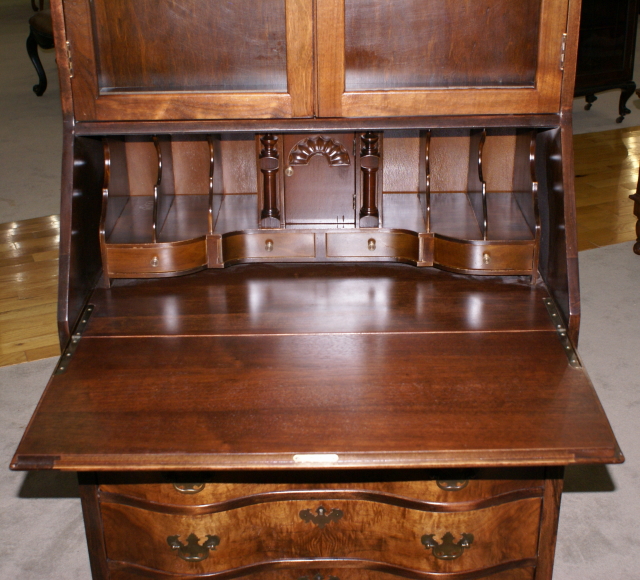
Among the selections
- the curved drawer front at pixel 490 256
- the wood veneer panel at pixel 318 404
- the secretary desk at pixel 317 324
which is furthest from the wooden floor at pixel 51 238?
the curved drawer front at pixel 490 256

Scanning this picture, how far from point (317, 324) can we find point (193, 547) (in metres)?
0.54

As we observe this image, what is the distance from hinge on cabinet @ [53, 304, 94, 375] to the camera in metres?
1.60

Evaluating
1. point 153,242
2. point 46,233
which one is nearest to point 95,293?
point 153,242

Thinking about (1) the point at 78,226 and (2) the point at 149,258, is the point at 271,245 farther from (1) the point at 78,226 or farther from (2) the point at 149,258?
(1) the point at 78,226

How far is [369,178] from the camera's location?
6.41 feet

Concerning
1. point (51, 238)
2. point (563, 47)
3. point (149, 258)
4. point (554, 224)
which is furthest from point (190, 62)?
point (51, 238)

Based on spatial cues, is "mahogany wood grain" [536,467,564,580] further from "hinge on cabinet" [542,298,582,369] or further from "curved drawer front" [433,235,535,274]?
"curved drawer front" [433,235,535,274]

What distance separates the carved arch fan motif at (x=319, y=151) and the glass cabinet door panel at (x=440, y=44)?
32 cm

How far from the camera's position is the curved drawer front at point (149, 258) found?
1899 millimetres

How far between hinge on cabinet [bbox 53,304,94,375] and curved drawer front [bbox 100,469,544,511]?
0.82 feet

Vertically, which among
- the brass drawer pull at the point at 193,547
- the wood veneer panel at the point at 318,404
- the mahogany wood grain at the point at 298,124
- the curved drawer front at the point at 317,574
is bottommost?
the curved drawer front at the point at 317,574

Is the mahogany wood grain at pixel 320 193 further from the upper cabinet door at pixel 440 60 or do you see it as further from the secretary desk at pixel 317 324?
the upper cabinet door at pixel 440 60

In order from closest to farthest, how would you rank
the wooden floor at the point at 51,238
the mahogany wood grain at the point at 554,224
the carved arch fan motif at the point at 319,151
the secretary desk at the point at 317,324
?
the secretary desk at the point at 317,324 < the mahogany wood grain at the point at 554,224 < the carved arch fan motif at the point at 319,151 < the wooden floor at the point at 51,238

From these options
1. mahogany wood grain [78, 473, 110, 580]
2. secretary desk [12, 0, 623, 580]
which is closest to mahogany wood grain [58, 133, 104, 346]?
secretary desk [12, 0, 623, 580]
